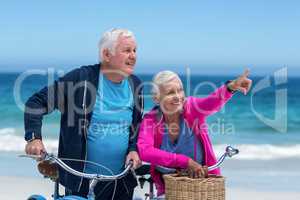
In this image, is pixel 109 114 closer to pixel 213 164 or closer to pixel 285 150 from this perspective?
pixel 213 164

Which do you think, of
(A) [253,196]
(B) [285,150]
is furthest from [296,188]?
(B) [285,150]

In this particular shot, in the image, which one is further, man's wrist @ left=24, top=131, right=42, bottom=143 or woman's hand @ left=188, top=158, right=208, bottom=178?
man's wrist @ left=24, top=131, right=42, bottom=143

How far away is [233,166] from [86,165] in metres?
7.47

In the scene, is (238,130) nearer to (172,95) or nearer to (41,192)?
(41,192)

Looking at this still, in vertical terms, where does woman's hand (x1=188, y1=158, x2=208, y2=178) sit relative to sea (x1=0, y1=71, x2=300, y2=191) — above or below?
below

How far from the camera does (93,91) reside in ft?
14.3

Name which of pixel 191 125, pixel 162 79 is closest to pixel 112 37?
pixel 162 79

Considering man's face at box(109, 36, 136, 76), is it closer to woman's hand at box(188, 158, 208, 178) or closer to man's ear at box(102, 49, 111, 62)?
man's ear at box(102, 49, 111, 62)

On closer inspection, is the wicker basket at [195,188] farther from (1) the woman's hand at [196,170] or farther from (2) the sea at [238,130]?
(2) the sea at [238,130]

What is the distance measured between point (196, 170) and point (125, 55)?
755 millimetres

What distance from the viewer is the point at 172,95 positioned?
4.14m

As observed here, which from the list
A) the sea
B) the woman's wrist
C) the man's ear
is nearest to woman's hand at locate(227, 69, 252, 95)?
the woman's wrist

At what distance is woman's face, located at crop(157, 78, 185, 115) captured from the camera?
4.14m

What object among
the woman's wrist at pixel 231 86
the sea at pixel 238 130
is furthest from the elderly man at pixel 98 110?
the sea at pixel 238 130
